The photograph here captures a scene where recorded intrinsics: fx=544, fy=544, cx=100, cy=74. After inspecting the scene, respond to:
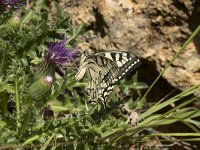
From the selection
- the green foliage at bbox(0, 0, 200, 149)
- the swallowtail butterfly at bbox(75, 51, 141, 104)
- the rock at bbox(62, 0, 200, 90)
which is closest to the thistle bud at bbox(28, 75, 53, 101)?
the green foliage at bbox(0, 0, 200, 149)

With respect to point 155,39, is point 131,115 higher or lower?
lower

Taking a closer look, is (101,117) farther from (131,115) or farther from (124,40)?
(124,40)

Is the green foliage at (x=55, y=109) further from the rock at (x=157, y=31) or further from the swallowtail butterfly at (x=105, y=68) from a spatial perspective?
the rock at (x=157, y=31)

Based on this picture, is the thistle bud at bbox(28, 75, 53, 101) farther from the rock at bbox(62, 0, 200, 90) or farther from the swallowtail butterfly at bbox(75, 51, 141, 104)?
the rock at bbox(62, 0, 200, 90)

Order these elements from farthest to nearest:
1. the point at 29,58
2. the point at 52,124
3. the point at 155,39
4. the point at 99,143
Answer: the point at 155,39
the point at 29,58
the point at 99,143
the point at 52,124

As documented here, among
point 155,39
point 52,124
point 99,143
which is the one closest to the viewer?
point 52,124

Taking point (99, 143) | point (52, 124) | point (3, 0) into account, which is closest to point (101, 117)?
point (99, 143)

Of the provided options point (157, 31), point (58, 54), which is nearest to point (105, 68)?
point (58, 54)
